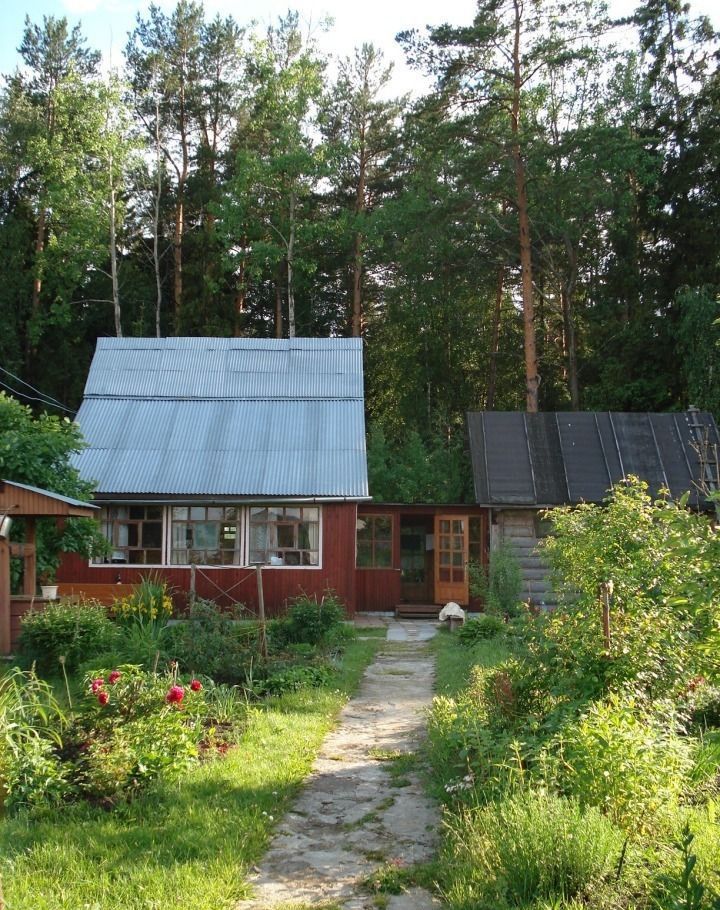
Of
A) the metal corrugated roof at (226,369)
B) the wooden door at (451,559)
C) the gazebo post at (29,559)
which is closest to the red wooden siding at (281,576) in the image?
the wooden door at (451,559)

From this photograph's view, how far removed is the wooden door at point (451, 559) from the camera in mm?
18453

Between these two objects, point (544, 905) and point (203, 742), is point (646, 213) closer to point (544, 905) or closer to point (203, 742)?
point (203, 742)

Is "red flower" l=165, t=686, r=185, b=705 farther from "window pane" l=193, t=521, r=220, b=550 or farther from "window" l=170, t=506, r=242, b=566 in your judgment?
"window pane" l=193, t=521, r=220, b=550

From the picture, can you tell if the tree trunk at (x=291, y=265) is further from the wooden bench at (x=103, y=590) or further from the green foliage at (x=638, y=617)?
the green foliage at (x=638, y=617)

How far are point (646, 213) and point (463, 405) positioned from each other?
987 centimetres

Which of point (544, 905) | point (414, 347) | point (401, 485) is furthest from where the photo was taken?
point (414, 347)

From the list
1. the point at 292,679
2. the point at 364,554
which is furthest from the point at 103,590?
the point at 292,679

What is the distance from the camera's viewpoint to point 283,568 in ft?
54.8

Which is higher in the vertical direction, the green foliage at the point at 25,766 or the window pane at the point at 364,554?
the window pane at the point at 364,554

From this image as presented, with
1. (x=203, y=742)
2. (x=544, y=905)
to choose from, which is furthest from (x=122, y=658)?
(x=544, y=905)

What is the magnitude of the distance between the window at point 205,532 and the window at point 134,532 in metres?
0.34

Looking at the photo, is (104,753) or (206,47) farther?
(206,47)

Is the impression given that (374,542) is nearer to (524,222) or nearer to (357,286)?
(524,222)

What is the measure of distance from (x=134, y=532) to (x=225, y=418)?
11.6 feet
